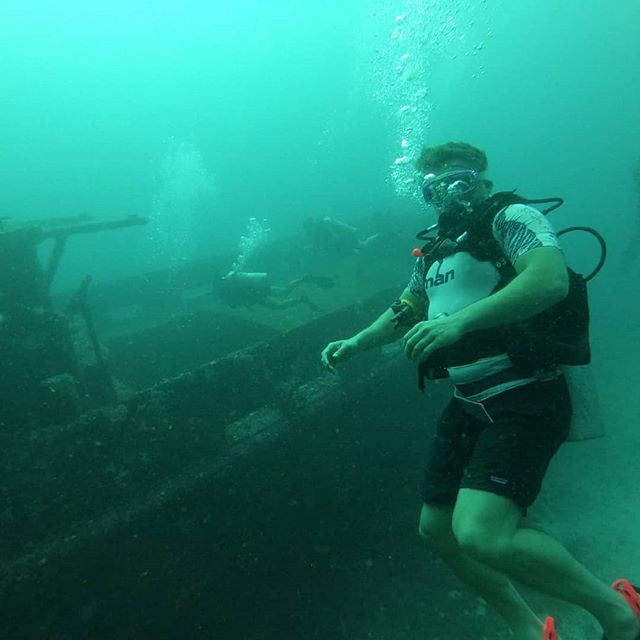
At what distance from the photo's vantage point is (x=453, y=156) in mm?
2299

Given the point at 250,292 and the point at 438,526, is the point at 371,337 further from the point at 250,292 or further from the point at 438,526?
the point at 250,292

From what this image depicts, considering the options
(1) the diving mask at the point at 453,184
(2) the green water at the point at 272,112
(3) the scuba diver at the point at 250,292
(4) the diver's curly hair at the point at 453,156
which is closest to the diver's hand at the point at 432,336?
(1) the diving mask at the point at 453,184

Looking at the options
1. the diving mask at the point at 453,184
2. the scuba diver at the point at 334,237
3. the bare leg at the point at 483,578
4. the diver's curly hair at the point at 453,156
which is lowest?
the bare leg at the point at 483,578

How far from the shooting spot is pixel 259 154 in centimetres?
13388

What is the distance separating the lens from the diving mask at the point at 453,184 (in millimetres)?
2178

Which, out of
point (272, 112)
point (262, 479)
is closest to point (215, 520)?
point (262, 479)

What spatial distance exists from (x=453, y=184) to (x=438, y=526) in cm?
171

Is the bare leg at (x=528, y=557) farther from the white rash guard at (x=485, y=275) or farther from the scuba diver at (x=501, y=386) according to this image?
the white rash guard at (x=485, y=275)

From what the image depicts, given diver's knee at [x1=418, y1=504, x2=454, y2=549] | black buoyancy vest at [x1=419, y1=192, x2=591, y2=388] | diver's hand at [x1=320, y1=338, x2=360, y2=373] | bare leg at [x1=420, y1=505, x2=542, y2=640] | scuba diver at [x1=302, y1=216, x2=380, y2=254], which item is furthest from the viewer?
scuba diver at [x1=302, y1=216, x2=380, y2=254]

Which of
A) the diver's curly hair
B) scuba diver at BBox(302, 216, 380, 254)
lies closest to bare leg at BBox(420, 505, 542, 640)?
the diver's curly hair

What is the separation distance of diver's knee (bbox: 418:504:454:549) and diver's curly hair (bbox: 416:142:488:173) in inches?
70.6

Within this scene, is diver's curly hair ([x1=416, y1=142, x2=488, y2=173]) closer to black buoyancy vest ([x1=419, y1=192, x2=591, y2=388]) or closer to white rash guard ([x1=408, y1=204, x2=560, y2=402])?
black buoyancy vest ([x1=419, y1=192, x2=591, y2=388])

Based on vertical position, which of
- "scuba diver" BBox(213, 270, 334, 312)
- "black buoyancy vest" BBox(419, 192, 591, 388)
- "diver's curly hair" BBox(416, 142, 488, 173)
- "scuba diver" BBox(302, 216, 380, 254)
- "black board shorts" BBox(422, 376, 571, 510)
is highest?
"scuba diver" BBox(302, 216, 380, 254)

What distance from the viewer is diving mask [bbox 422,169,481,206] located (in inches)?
→ 85.7
